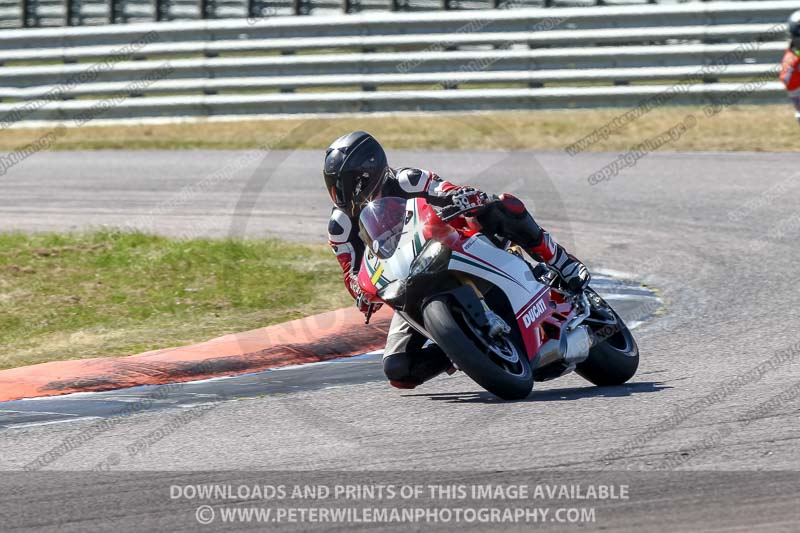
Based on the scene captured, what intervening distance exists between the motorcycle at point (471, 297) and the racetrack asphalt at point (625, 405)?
227 mm

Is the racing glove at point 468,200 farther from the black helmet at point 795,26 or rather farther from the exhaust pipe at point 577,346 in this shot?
the black helmet at point 795,26

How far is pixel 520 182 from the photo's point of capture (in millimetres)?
15258

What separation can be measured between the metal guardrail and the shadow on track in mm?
12126

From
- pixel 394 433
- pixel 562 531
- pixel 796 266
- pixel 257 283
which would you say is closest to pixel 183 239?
pixel 257 283

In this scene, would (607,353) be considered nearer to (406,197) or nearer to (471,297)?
(471,297)

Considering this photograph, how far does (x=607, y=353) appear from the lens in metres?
7.07

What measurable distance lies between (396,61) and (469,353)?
574 inches

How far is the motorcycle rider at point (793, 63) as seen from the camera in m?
16.3

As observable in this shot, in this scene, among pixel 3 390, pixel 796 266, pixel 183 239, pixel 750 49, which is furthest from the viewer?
pixel 750 49

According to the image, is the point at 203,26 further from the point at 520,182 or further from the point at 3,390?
the point at 3,390

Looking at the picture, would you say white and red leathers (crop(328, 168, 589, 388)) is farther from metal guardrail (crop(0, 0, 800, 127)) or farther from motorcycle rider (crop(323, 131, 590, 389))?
metal guardrail (crop(0, 0, 800, 127))

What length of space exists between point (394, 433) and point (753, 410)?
1.76 metres

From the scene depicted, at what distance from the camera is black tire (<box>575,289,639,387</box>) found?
7.07 metres

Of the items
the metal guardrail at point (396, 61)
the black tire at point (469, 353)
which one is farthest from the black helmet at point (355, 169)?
the metal guardrail at point (396, 61)
